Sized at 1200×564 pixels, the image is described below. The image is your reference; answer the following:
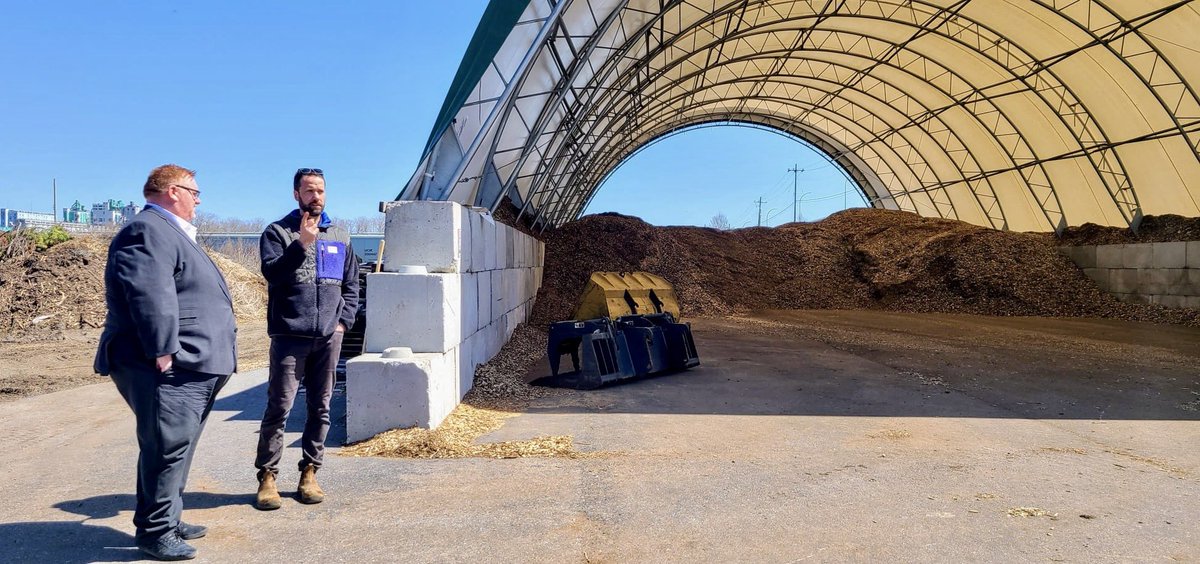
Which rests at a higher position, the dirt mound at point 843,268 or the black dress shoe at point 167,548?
the dirt mound at point 843,268

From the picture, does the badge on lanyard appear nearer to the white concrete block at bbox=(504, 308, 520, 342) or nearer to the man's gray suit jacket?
the man's gray suit jacket

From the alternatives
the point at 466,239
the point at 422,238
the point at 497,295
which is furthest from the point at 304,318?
the point at 497,295

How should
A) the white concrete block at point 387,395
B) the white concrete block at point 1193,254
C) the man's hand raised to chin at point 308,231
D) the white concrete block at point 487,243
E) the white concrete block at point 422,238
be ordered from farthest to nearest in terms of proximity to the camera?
the white concrete block at point 1193,254, the white concrete block at point 487,243, the white concrete block at point 422,238, the white concrete block at point 387,395, the man's hand raised to chin at point 308,231

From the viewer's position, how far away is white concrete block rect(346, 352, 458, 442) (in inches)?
235

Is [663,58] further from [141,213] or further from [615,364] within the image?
[141,213]

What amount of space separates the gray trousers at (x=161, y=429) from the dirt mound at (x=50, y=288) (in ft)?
49.9

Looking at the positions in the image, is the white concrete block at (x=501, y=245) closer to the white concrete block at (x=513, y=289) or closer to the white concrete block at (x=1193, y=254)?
the white concrete block at (x=513, y=289)

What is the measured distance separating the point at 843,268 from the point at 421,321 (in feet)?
78.2

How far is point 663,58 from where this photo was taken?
22531mm

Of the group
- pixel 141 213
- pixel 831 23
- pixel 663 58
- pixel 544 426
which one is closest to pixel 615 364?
pixel 544 426

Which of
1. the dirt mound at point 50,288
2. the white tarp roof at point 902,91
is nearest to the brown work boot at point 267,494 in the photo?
the white tarp roof at point 902,91

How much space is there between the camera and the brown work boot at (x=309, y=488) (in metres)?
4.33

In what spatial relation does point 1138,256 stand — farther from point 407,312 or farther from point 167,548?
point 167,548

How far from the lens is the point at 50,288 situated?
17.4 metres
